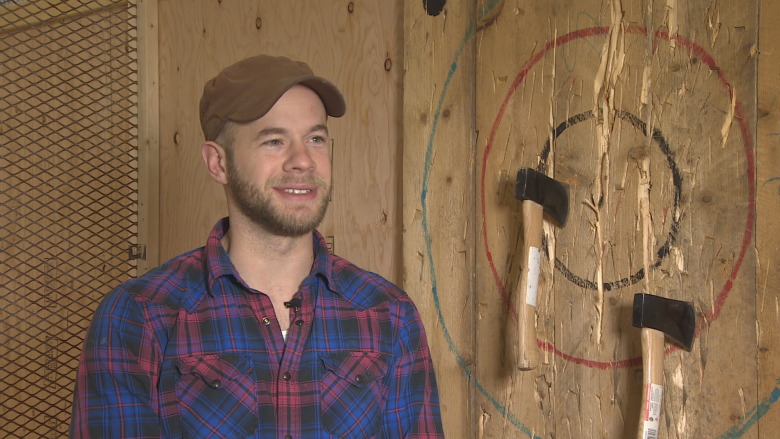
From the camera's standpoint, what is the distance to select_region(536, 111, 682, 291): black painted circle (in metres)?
1.24

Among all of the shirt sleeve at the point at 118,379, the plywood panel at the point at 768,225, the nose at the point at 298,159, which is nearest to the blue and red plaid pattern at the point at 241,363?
the shirt sleeve at the point at 118,379

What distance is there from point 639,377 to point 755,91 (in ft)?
1.96

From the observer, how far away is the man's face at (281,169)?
1.34 metres

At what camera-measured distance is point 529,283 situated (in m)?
1.36

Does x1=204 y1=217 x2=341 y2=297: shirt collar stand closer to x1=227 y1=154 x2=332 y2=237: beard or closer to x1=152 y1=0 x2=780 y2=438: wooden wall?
x1=227 y1=154 x2=332 y2=237: beard

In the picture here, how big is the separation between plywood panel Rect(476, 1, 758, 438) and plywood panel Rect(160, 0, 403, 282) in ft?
1.17

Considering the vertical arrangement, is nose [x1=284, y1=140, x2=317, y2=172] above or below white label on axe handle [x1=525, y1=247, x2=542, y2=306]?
above

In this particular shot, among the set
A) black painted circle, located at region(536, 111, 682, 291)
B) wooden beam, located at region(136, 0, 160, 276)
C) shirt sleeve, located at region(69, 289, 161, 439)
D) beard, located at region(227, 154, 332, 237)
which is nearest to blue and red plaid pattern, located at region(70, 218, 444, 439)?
shirt sleeve, located at region(69, 289, 161, 439)

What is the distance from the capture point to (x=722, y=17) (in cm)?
119

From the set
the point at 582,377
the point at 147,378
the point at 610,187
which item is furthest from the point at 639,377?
the point at 147,378

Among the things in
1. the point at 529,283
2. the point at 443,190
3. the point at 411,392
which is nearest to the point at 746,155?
the point at 529,283

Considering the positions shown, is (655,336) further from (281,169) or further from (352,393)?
(281,169)

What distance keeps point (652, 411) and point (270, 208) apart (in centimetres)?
87

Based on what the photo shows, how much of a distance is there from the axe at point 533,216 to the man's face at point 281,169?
0.46 m
